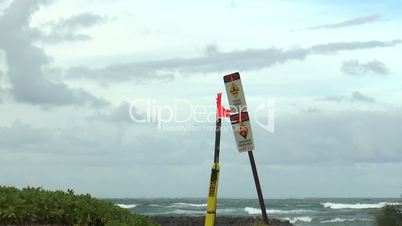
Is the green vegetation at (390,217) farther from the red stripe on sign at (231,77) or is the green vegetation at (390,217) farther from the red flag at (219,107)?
the red flag at (219,107)

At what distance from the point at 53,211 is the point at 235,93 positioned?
4.47 meters

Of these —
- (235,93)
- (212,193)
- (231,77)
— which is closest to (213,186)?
(212,193)

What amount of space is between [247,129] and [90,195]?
11.2 ft

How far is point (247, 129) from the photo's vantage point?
1249cm

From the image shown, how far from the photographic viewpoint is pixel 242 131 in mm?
12508

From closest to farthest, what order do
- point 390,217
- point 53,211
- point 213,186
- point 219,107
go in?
point 53,211 → point 213,186 → point 219,107 → point 390,217

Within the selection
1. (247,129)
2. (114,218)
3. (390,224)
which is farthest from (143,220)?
(390,224)

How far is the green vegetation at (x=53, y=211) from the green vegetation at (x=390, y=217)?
32.6 feet

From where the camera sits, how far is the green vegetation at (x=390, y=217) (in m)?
17.8

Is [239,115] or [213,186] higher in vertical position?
[239,115]

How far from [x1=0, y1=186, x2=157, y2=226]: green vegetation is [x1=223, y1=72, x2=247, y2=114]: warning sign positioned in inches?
139

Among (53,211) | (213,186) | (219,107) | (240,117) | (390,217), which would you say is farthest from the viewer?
(390,217)

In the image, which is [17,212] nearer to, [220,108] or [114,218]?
[114,218]

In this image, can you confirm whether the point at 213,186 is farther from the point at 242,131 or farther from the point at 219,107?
the point at 242,131
